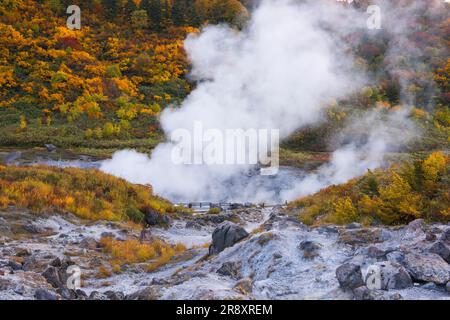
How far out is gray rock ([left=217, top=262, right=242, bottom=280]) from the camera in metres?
8.12

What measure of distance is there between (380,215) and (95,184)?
1103 cm

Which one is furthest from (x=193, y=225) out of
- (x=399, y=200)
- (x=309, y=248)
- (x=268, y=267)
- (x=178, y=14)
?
(x=178, y=14)

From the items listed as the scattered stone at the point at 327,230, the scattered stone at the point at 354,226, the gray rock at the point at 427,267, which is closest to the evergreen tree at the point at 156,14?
the scattered stone at the point at 354,226

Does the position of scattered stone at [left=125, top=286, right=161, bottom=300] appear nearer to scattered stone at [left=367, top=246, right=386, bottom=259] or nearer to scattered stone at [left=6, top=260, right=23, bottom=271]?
scattered stone at [left=367, top=246, right=386, bottom=259]

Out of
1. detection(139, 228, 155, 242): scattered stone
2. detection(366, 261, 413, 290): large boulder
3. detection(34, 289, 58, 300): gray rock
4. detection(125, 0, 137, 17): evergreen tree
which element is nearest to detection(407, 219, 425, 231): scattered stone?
detection(366, 261, 413, 290): large boulder

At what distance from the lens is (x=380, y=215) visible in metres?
10.2

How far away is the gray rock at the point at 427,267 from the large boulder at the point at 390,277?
200 mm

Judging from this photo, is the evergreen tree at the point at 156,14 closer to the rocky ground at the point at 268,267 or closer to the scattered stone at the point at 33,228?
the scattered stone at the point at 33,228

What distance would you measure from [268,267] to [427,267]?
2400 mm

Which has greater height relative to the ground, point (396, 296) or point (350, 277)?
point (350, 277)

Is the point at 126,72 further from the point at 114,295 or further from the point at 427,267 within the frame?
the point at 427,267

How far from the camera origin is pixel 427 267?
22.1 feet

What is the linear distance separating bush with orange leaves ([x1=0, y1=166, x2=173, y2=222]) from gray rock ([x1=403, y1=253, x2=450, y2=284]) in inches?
420

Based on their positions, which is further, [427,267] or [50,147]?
[50,147]
